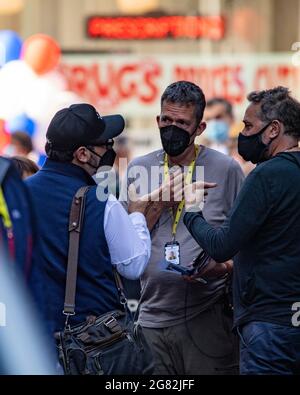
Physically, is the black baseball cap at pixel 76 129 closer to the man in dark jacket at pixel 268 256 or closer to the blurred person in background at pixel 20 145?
the man in dark jacket at pixel 268 256

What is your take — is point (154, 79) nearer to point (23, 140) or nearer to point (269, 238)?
point (23, 140)

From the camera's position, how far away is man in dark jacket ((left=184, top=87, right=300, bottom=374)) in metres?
4.40

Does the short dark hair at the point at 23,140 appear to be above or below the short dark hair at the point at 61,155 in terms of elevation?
below

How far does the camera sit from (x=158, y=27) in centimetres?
1592

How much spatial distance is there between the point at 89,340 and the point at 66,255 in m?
0.35

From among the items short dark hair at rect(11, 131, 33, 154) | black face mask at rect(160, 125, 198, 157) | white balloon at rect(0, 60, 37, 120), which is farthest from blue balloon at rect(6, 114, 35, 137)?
black face mask at rect(160, 125, 198, 157)

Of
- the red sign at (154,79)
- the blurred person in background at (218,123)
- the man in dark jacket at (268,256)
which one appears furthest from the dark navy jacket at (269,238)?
the red sign at (154,79)

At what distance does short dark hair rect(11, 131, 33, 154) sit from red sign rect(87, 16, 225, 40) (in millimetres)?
7889

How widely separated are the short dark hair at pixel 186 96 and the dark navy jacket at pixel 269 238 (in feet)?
2.51

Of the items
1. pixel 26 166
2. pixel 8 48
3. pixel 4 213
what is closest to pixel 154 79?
pixel 8 48

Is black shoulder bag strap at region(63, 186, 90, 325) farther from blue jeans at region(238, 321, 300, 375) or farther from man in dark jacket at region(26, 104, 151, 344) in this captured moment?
blue jeans at region(238, 321, 300, 375)

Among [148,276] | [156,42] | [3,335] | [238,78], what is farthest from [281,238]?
[156,42]

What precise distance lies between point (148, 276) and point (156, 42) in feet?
37.0

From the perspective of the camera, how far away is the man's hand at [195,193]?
4676 mm
